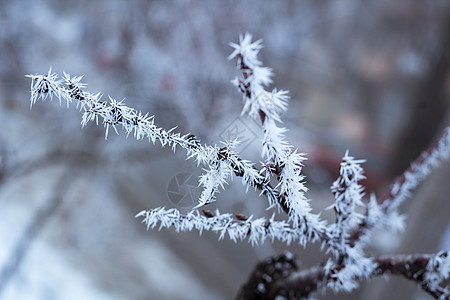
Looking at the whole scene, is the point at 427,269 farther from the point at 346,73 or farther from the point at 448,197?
the point at 346,73

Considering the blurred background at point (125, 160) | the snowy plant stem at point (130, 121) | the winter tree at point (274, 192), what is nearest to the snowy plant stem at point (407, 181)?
the winter tree at point (274, 192)

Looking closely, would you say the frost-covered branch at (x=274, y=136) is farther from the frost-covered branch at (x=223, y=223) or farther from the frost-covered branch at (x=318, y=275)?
the frost-covered branch at (x=318, y=275)

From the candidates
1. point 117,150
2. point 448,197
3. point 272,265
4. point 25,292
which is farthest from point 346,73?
point 272,265

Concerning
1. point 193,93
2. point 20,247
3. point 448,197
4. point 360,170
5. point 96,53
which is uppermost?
point 96,53

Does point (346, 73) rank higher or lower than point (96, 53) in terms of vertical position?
higher

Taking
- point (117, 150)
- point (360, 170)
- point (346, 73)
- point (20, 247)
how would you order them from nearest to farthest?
1. point (360, 170)
2. point (20, 247)
3. point (117, 150)
4. point (346, 73)

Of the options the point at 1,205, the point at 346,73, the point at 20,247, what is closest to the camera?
the point at 20,247

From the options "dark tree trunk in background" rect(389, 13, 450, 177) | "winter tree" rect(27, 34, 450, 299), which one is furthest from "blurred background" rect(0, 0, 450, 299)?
"dark tree trunk in background" rect(389, 13, 450, 177)

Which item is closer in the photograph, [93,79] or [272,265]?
[272,265]

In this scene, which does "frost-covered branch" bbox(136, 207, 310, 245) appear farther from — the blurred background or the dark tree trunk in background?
the dark tree trunk in background
